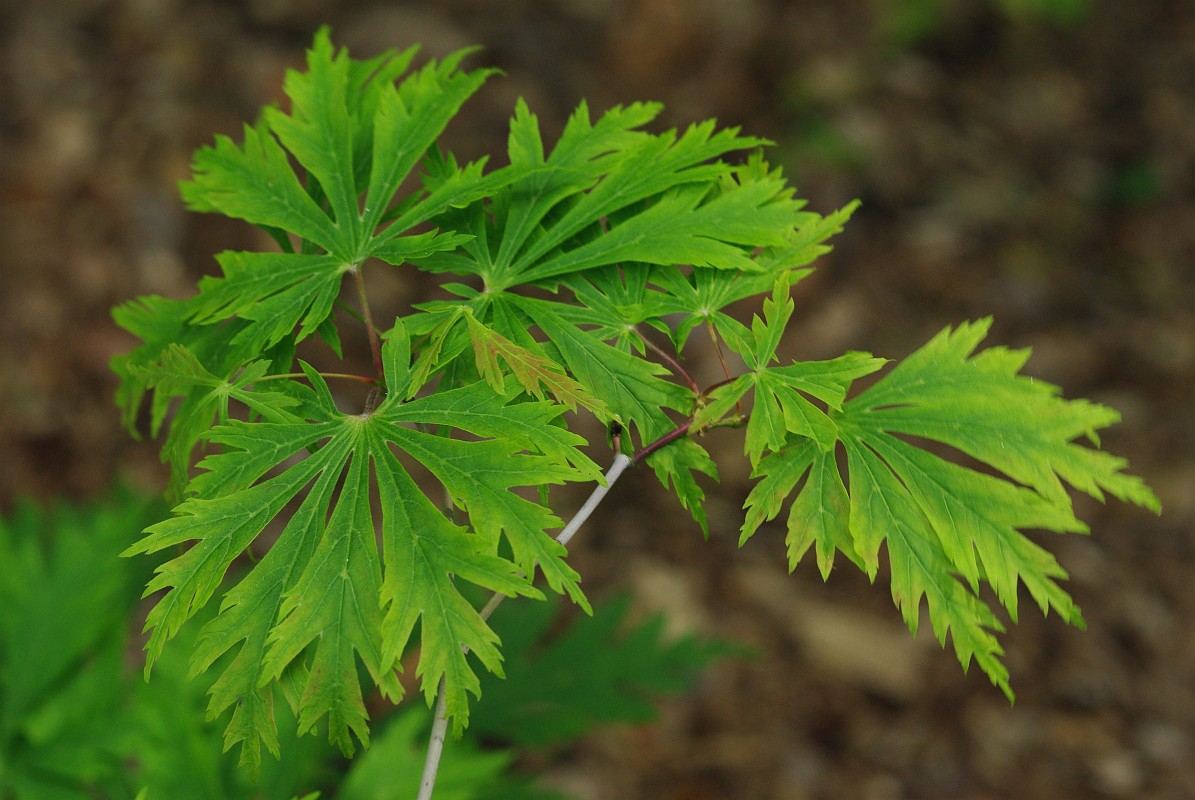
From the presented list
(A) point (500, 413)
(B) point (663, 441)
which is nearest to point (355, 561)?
(A) point (500, 413)

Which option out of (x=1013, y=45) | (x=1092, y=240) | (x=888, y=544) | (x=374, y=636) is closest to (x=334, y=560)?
(x=374, y=636)

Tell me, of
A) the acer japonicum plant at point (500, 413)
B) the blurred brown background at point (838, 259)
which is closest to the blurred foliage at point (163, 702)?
the acer japonicum plant at point (500, 413)

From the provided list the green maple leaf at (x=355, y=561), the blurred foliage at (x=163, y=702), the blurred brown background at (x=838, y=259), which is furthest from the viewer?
the blurred brown background at (x=838, y=259)

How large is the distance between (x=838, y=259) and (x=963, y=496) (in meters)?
3.75

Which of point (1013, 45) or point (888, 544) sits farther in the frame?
point (1013, 45)

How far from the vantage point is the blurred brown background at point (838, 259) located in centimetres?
353

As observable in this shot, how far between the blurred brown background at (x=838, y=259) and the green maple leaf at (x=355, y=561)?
2585 millimetres

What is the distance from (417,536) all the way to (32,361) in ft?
→ 10.8

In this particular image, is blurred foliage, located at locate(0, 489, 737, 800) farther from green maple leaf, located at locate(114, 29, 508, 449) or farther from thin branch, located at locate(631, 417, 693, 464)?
thin branch, located at locate(631, 417, 693, 464)

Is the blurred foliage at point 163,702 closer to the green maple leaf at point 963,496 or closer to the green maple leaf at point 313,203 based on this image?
the green maple leaf at point 313,203

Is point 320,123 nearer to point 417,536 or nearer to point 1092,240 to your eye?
point 417,536

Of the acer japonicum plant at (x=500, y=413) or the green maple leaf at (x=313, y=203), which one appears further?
the green maple leaf at (x=313, y=203)

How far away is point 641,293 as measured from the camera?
128 cm

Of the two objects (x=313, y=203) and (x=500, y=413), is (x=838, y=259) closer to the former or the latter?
(x=313, y=203)
